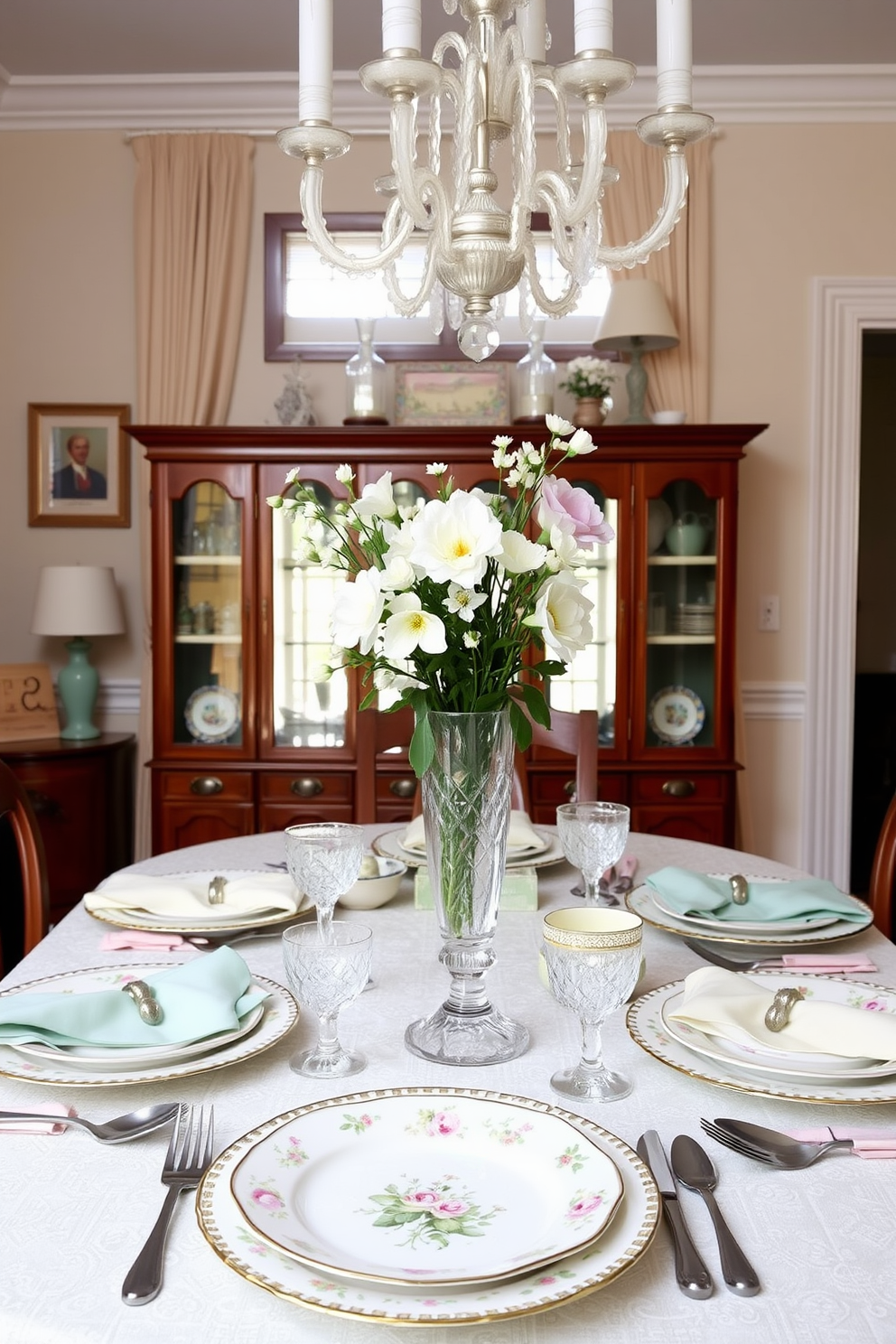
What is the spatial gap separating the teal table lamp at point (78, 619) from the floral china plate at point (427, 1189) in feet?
9.15

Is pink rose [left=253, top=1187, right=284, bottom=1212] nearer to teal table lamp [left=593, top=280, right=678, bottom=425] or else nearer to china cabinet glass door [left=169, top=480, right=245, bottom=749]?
china cabinet glass door [left=169, top=480, right=245, bottom=749]

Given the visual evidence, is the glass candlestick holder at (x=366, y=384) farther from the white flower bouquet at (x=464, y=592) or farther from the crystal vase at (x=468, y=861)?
the crystal vase at (x=468, y=861)

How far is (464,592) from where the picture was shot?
3.51 feet

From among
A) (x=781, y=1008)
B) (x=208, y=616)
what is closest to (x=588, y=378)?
(x=208, y=616)

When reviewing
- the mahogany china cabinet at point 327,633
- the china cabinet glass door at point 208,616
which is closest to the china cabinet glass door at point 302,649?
the mahogany china cabinet at point 327,633

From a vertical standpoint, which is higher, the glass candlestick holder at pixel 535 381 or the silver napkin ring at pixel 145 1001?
the glass candlestick holder at pixel 535 381

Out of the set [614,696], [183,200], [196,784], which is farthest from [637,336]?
[196,784]

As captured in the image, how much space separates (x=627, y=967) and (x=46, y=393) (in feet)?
10.9

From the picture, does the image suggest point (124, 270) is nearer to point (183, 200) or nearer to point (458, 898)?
point (183, 200)

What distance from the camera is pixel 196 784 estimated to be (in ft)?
10.7

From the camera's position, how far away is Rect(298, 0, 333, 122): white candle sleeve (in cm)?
139

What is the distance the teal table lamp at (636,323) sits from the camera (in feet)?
11.2

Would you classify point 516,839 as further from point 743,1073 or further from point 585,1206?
point 585,1206

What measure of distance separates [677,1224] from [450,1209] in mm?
155
